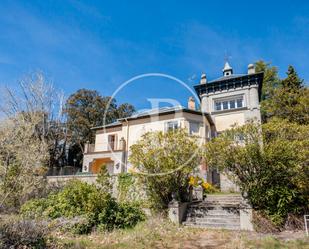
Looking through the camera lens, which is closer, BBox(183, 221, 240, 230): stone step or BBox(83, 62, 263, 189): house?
BBox(183, 221, 240, 230): stone step

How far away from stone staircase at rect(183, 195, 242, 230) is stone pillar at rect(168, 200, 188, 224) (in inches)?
14.1

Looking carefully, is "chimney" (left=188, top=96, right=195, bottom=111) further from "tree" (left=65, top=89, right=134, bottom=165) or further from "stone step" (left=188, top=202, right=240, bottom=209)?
"stone step" (left=188, top=202, right=240, bottom=209)

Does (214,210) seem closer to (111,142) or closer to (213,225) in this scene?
(213,225)

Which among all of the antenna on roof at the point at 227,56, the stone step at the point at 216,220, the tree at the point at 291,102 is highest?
the antenna on roof at the point at 227,56

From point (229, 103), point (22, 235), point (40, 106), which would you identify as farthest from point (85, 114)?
point (22, 235)

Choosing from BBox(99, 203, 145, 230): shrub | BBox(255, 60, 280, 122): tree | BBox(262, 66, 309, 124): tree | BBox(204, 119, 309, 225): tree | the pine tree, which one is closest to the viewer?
BBox(204, 119, 309, 225): tree

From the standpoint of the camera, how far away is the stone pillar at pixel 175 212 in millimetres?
10172

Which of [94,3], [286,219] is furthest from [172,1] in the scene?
[286,219]

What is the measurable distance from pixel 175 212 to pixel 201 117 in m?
10.6

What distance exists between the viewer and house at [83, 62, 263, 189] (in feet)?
61.9

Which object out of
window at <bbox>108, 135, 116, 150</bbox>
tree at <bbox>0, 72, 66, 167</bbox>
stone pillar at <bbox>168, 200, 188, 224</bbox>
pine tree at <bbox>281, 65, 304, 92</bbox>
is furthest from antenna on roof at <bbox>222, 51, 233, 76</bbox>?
tree at <bbox>0, 72, 66, 167</bbox>

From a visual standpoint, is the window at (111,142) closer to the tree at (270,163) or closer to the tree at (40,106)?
the tree at (40,106)

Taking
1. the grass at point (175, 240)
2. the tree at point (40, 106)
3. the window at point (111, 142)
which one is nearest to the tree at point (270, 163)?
the grass at point (175, 240)

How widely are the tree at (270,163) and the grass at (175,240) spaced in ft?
5.30
